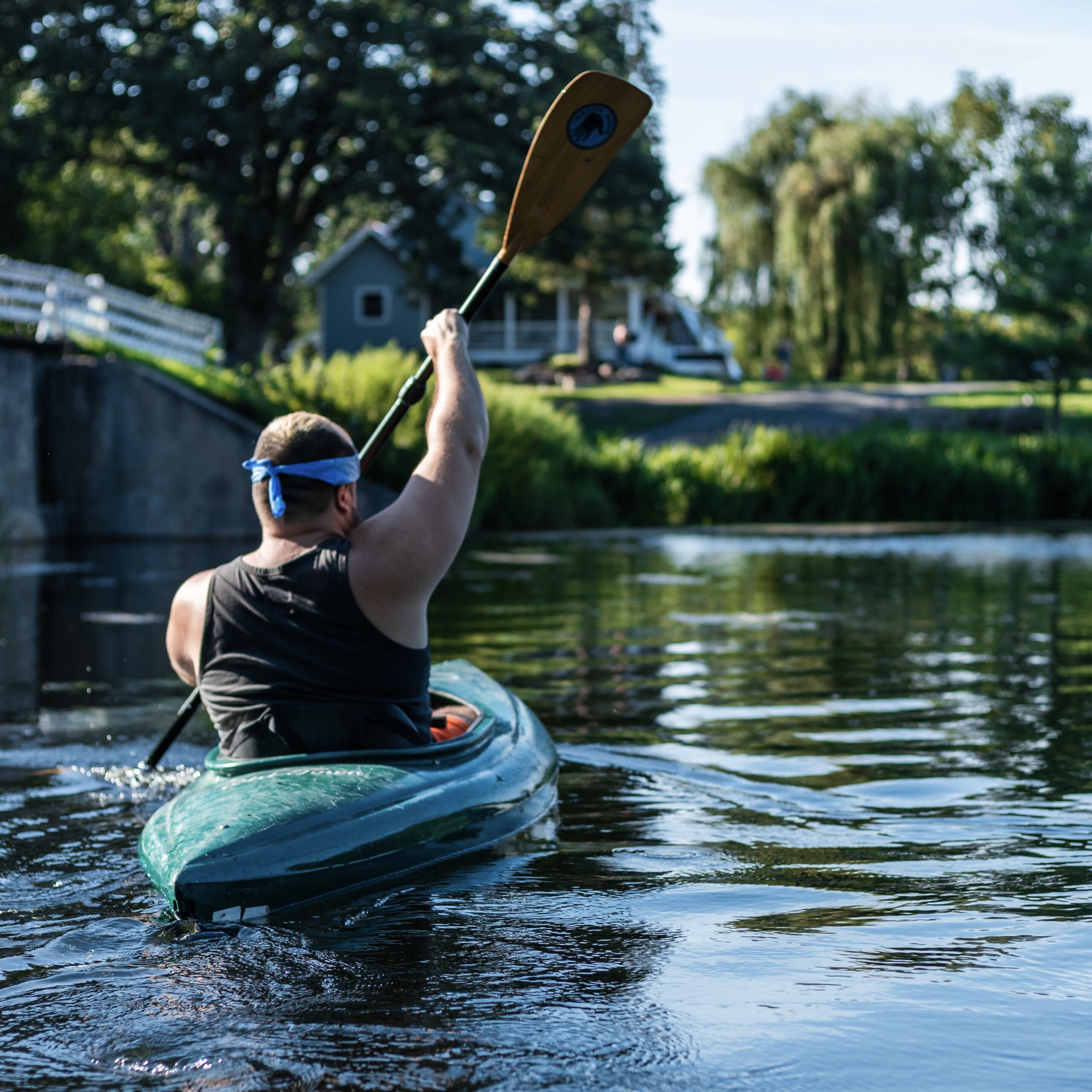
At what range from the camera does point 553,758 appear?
206 inches

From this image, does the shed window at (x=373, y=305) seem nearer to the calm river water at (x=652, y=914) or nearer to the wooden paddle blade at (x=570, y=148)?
the calm river water at (x=652, y=914)

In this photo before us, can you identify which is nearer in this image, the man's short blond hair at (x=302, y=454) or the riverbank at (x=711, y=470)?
the man's short blond hair at (x=302, y=454)

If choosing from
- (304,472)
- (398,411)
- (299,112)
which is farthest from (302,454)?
(299,112)

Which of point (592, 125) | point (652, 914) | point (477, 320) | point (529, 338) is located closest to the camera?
point (652, 914)

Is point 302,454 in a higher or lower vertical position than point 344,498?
higher

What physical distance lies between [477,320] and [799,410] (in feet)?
54.0

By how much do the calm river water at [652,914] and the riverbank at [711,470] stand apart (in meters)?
11.7

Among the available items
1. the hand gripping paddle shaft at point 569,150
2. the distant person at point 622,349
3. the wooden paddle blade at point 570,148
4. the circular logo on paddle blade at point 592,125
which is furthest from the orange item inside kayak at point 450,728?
the distant person at point 622,349

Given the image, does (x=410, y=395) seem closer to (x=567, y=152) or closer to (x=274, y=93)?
(x=567, y=152)

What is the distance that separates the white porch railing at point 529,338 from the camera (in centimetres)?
4950

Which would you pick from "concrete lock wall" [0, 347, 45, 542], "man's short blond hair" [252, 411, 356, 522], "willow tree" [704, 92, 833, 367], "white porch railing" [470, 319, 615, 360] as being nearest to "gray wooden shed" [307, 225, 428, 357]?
"white porch railing" [470, 319, 615, 360]

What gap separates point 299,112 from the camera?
1251 inches

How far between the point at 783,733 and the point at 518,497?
14.6m

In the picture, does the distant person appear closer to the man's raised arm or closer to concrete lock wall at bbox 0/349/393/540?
concrete lock wall at bbox 0/349/393/540
